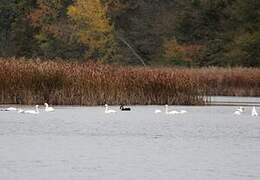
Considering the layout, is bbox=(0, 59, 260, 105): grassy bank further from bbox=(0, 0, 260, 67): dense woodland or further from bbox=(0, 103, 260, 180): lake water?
bbox=(0, 0, 260, 67): dense woodland

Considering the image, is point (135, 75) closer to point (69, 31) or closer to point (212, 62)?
point (212, 62)

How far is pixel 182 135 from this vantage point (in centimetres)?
1920

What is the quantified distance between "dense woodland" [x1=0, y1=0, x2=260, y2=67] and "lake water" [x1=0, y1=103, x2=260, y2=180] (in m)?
31.3

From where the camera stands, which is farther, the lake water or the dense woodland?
the dense woodland

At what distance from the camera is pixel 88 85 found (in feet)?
93.8

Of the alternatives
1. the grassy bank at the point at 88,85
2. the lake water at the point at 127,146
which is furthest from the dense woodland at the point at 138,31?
the lake water at the point at 127,146

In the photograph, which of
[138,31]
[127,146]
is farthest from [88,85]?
[138,31]

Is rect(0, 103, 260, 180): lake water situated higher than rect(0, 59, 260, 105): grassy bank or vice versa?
rect(0, 59, 260, 105): grassy bank

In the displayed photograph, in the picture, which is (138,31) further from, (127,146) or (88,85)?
(127,146)

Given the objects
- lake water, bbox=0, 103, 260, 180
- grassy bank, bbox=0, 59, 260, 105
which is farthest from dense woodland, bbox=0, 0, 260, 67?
lake water, bbox=0, 103, 260, 180

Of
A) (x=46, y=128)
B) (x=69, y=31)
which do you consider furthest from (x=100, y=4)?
(x=46, y=128)

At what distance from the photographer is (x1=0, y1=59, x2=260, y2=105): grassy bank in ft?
91.8

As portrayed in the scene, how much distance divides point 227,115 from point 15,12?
45428 mm

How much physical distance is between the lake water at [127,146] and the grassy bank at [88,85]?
10.4 ft
